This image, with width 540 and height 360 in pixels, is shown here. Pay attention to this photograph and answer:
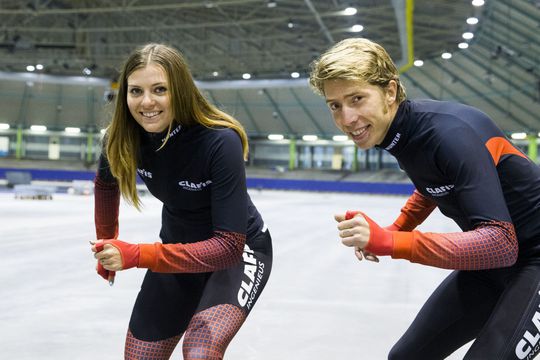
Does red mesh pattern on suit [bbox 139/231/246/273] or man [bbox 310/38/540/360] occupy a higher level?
man [bbox 310/38/540/360]

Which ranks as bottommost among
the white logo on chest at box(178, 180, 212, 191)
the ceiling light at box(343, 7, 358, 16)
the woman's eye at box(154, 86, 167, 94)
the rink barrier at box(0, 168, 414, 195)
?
the rink barrier at box(0, 168, 414, 195)

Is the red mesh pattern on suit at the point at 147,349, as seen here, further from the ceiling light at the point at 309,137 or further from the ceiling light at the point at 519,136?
the ceiling light at the point at 309,137

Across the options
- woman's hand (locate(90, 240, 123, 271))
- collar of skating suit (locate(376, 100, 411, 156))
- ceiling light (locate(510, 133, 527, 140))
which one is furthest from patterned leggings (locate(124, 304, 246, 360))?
ceiling light (locate(510, 133, 527, 140))

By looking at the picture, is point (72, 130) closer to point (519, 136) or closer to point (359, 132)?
point (519, 136)

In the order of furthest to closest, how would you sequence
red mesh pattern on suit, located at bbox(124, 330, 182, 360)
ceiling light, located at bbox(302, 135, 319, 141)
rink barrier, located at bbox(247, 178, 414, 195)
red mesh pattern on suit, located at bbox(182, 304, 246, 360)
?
ceiling light, located at bbox(302, 135, 319, 141)
rink barrier, located at bbox(247, 178, 414, 195)
red mesh pattern on suit, located at bbox(124, 330, 182, 360)
red mesh pattern on suit, located at bbox(182, 304, 246, 360)

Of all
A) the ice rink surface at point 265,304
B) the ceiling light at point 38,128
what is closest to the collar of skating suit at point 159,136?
the ice rink surface at point 265,304

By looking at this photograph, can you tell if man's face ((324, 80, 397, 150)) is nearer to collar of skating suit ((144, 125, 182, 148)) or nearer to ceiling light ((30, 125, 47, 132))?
collar of skating suit ((144, 125, 182, 148))

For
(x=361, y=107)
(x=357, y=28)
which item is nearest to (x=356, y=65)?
(x=361, y=107)

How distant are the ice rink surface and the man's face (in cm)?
229

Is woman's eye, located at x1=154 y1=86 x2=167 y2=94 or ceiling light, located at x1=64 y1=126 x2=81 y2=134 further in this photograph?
ceiling light, located at x1=64 y1=126 x2=81 y2=134

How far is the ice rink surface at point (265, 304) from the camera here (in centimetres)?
403

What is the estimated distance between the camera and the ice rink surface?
13.2ft

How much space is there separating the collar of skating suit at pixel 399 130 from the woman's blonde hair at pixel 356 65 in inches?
4.9

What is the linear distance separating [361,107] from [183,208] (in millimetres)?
1013
